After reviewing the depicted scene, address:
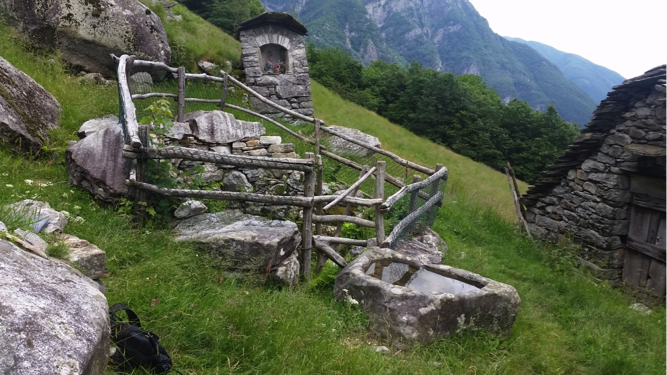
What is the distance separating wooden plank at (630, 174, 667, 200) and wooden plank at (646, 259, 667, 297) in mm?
1304

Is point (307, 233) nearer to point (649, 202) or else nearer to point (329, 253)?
point (329, 253)

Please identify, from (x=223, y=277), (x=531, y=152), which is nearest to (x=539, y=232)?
(x=223, y=277)

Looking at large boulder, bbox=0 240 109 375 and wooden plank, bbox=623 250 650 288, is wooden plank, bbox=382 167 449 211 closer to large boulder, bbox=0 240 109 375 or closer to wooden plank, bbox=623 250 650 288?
large boulder, bbox=0 240 109 375

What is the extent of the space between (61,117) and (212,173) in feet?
8.90

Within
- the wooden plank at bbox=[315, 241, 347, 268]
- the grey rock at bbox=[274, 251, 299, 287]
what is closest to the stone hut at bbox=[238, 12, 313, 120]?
the wooden plank at bbox=[315, 241, 347, 268]

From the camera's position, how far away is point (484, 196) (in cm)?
1373

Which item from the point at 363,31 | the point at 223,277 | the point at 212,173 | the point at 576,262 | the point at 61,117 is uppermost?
the point at 363,31

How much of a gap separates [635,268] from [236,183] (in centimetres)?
811

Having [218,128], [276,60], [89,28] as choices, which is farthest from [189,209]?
[276,60]

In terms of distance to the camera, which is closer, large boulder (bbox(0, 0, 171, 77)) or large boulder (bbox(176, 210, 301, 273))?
large boulder (bbox(176, 210, 301, 273))

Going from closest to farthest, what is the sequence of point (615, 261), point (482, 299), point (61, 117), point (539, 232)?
point (482, 299), point (61, 117), point (615, 261), point (539, 232)

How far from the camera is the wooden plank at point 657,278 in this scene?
7.72 meters

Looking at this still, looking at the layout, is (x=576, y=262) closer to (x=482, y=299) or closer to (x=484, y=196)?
(x=484, y=196)

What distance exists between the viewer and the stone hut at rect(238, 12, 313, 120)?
13406 mm
